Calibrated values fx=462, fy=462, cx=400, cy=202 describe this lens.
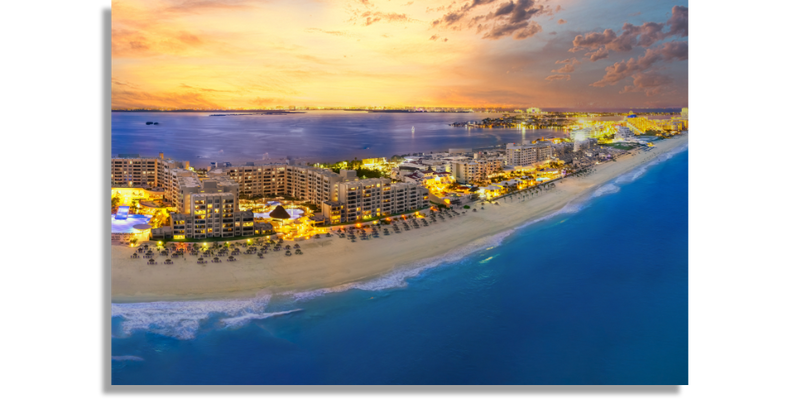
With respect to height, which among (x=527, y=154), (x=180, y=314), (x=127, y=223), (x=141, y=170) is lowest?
(x=180, y=314)

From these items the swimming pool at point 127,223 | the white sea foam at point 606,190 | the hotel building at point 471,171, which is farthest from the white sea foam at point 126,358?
the white sea foam at point 606,190

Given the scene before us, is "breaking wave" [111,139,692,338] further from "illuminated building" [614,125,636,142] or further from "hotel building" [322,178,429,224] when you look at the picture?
"illuminated building" [614,125,636,142]

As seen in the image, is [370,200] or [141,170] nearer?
Answer: [370,200]

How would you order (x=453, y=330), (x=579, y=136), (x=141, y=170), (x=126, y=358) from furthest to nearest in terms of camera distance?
(x=579, y=136), (x=141, y=170), (x=453, y=330), (x=126, y=358)

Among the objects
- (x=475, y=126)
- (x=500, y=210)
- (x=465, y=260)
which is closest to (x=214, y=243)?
(x=465, y=260)

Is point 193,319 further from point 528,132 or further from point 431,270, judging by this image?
point 528,132

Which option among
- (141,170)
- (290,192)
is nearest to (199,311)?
(290,192)

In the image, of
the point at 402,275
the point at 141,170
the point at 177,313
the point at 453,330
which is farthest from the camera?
the point at 141,170

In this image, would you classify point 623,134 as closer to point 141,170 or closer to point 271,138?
point 271,138
